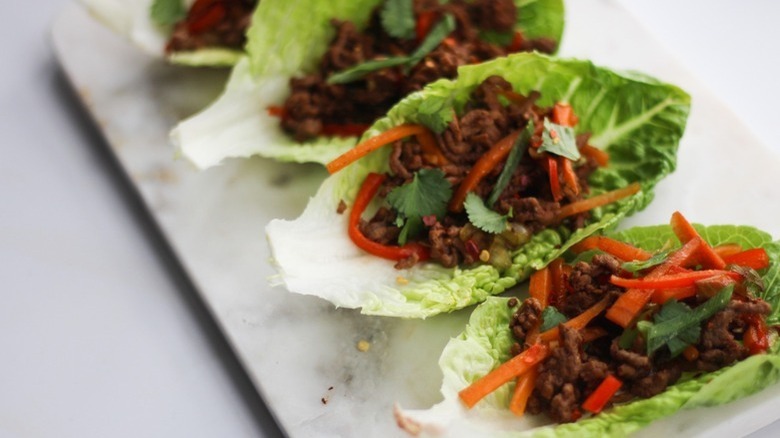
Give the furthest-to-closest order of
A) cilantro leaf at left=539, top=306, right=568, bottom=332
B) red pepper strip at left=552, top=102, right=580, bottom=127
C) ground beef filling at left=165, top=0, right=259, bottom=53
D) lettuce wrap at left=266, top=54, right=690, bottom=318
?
ground beef filling at left=165, top=0, right=259, bottom=53, red pepper strip at left=552, top=102, right=580, bottom=127, lettuce wrap at left=266, top=54, right=690, bottom=318, cilantro leaf at left=539, top=306, right=568, bottom=332

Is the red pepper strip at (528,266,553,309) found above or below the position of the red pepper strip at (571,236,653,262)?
below

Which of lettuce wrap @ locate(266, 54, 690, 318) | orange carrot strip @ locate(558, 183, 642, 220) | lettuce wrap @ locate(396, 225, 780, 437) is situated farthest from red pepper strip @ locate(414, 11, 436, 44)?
lettuce wrap @ locate(396, 225, 780, 437)

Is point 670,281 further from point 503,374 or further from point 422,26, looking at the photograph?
point 422,26

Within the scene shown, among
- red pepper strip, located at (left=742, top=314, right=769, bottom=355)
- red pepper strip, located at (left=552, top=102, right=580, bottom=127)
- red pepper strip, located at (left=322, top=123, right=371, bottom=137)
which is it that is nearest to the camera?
red pepper strip, located at (left=742, top=314, right=769, bottom=355)

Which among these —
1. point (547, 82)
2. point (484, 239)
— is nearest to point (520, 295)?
point (484, 239)

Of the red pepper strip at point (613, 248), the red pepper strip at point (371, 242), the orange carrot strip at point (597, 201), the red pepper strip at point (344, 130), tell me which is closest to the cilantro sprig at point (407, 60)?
the red pepper strip at point (344, 130)

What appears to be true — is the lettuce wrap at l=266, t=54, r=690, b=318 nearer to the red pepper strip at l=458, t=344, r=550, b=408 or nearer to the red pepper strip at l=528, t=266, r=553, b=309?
the red pepper strip at l=528, t=266, r=553, b=309
